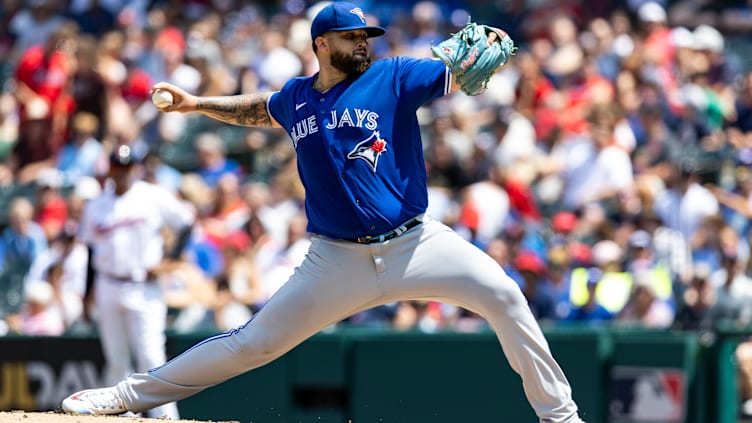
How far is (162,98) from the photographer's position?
6.17 meters

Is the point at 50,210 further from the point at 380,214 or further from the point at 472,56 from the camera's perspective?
the point at 472,56

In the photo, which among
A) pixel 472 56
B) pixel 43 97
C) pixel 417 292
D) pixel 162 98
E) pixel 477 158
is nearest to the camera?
pixel 472 56

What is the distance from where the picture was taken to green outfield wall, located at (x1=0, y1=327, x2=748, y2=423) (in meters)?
9.64

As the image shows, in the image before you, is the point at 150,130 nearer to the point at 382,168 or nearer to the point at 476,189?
the point at 476,189

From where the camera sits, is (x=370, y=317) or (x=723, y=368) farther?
(x=370, y=317)

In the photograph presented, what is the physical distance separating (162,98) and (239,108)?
371mm

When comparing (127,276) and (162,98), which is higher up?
(162,98)

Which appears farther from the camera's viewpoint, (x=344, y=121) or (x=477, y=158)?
(x=477, y=158)

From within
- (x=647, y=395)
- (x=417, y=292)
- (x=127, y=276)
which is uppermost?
(x=417, y=292)

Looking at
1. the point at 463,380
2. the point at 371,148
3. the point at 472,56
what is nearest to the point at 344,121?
the point at 371,148

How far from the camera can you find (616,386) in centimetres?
979

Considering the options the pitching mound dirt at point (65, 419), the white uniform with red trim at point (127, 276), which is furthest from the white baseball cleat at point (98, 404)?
the white uniform with red trim at point (127, 276)

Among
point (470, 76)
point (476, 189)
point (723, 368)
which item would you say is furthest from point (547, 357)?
point (476, 189)

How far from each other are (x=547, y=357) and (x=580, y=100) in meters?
7.29
